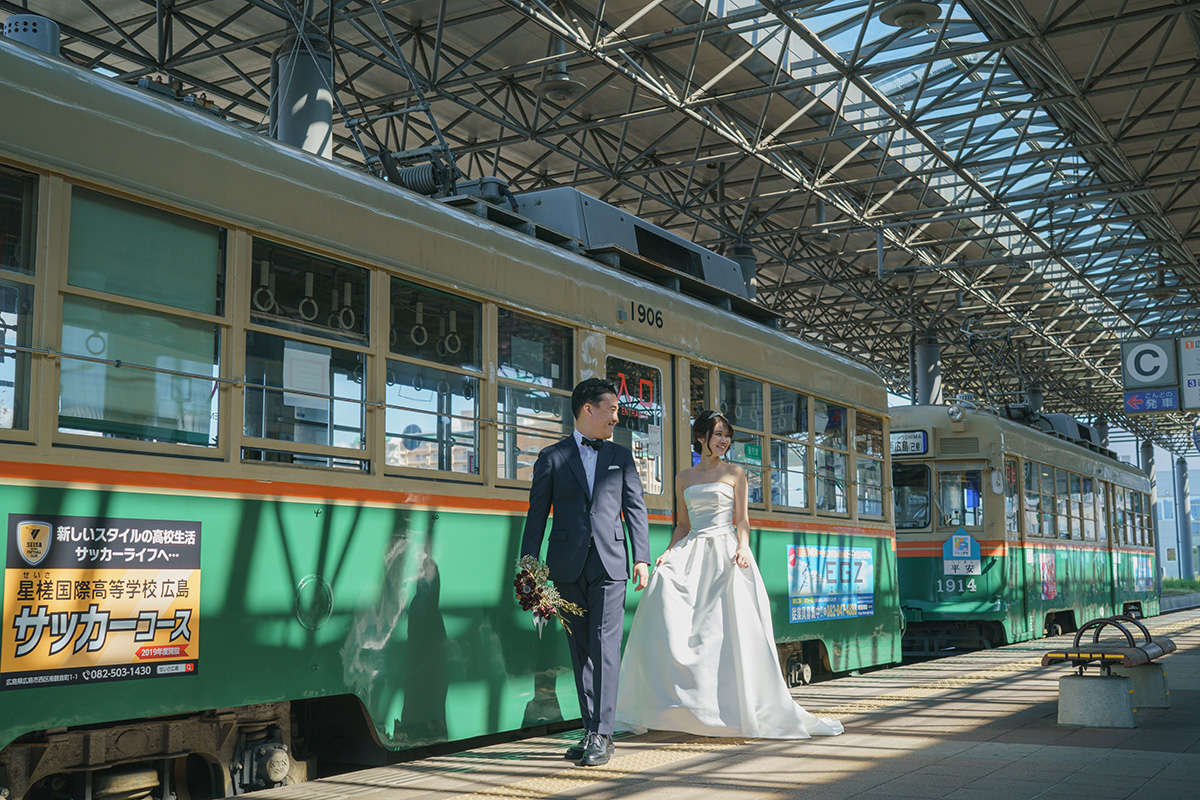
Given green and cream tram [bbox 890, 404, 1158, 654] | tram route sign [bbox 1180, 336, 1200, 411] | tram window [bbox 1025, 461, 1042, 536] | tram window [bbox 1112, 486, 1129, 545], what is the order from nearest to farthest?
1. green and cream tram [bbox 890, 404, 1158, 654]
2. tram window [bbox 1025, 461, 1042, 536]
3. tram route sign [bbox 1180, 336, 1200, 411]
4. tram window [bbox 1112, 486, 1129, 545]

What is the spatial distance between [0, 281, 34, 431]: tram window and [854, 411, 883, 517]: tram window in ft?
23.9

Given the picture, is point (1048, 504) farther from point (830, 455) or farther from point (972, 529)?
point (830, 455)

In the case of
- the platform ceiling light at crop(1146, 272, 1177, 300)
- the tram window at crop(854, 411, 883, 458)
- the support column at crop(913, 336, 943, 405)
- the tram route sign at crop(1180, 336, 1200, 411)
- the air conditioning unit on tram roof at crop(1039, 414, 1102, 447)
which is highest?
the platform ceiling light at crop(1146, 272, 1177, 300)

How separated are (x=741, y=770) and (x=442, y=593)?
158cm

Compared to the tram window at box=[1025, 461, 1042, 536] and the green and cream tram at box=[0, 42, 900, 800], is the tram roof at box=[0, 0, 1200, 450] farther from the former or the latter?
the tram window at box=[1025, 461, 1042, 536]

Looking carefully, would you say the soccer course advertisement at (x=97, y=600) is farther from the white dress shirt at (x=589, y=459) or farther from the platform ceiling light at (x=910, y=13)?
the platform ceiling light at (x=910, y=13)

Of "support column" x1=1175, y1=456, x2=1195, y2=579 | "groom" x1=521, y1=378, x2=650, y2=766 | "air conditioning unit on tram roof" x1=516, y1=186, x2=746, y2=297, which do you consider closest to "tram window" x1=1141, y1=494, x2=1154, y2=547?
"air conditioning unit on tram roof" x1=516, y1=186, x2=746, y2=297

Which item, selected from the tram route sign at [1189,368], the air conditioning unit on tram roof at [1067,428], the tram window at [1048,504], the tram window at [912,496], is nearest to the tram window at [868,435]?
the tram window at [912,496]

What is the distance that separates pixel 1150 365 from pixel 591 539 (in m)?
14.2

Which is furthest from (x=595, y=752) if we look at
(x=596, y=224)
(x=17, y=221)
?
(x=596, y=224)

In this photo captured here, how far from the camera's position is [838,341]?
3503 cm

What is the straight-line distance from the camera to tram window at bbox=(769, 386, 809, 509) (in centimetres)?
859

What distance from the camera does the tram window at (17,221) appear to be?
3.95 metres

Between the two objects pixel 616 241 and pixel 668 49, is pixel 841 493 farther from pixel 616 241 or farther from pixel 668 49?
pixel 668 49
